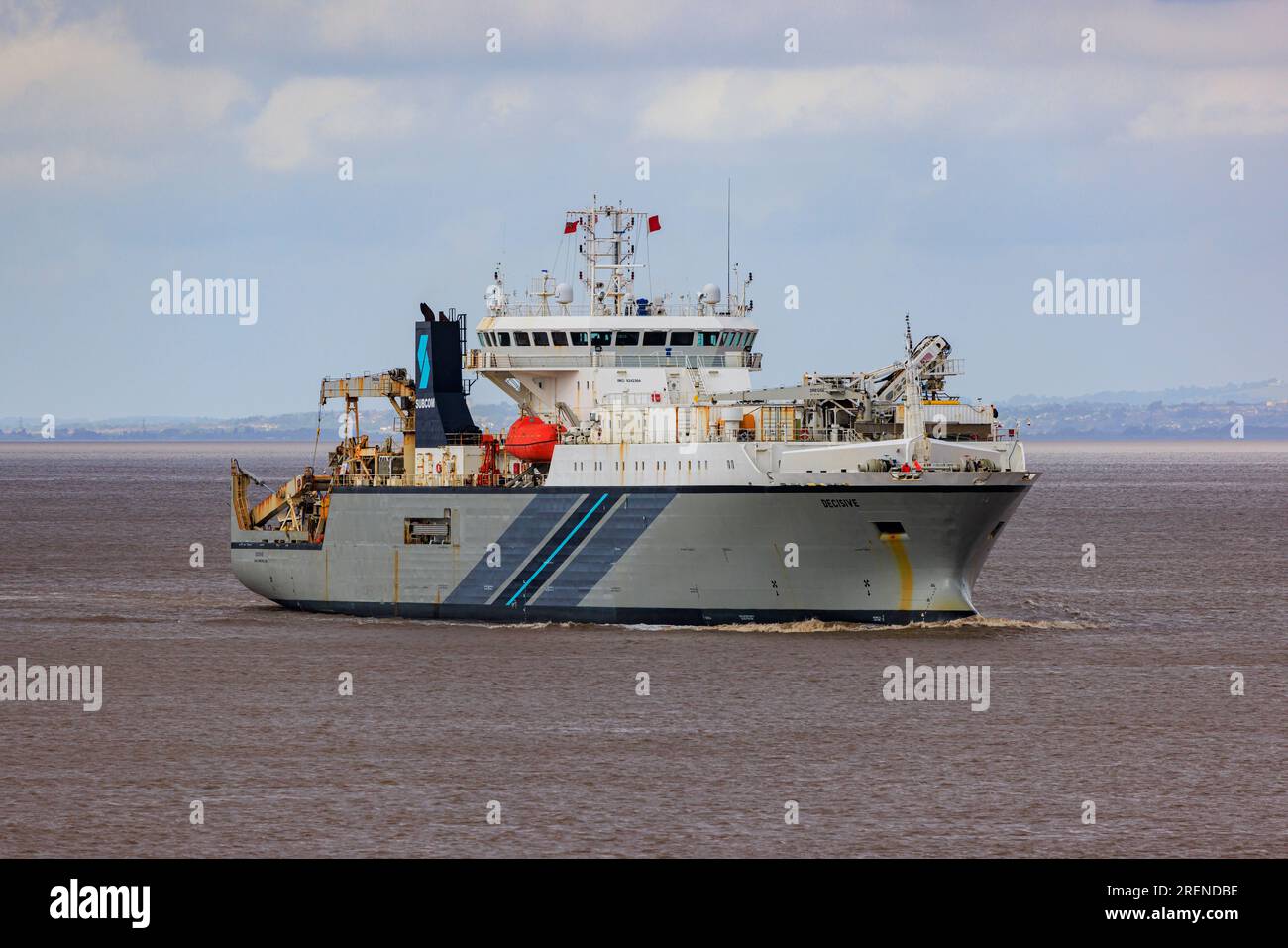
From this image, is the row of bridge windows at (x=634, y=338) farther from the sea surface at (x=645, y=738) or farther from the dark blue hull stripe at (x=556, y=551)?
the sea surface at (x=645, y=738)

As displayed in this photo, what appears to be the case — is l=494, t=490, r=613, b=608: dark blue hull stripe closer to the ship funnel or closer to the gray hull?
the gray hull

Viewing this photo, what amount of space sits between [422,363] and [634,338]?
5.59m

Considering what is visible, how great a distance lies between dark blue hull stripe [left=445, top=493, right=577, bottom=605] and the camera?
42.3 metres

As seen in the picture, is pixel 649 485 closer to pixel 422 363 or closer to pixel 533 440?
pixel 533 440

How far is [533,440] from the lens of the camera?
43.7 meters

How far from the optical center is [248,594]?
182 ft

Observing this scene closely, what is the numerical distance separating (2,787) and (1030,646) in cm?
2112

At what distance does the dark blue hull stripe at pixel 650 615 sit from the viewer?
4088 cm

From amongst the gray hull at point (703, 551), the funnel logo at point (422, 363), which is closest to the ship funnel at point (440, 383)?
the funnel logo at point (422, 363)

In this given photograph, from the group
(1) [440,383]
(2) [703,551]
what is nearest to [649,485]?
(2) [703,551]

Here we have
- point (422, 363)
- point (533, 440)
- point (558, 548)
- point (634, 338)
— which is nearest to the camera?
point (558, 548)
